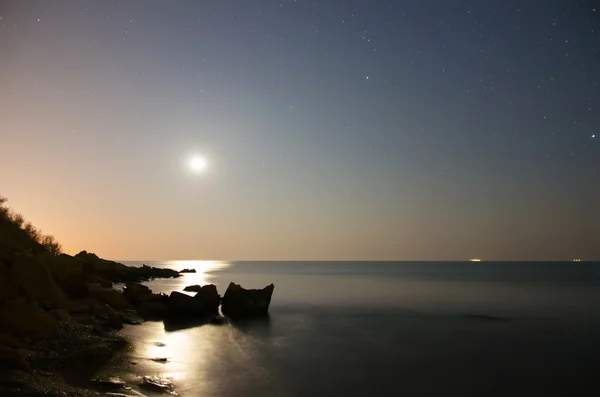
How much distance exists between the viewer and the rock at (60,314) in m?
13.9

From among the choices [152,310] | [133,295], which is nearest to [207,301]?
[152,310]

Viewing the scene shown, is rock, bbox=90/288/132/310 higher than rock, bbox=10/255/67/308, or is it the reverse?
rock, bbox=10/255/67/308

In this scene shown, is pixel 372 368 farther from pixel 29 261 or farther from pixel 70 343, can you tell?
pixel 29 261

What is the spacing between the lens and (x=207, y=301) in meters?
26.4

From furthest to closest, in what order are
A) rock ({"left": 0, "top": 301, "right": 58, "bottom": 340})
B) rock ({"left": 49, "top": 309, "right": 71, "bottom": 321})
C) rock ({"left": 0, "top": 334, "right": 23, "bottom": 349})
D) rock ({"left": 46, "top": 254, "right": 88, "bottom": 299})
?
1. rock ({"left": 46, "top": 254, "right": 88, "bottom": 299})
2. rock ({"left": 49, "top": 309, "right": 71, "bottom": 321})
3. rock ({"left": 0, "top": 301, "right": 58, "bottom": 340})
4. rock ({"left": 0, "top": 334, "right": 23, "bottom": 349})

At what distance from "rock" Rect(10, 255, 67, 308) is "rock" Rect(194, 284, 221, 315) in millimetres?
10836

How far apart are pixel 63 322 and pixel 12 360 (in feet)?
16.3

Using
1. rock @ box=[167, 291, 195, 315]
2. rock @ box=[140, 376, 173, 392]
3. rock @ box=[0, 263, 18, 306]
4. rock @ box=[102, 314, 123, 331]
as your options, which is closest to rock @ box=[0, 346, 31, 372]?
rock @ box=[140, 376, 173, 392]

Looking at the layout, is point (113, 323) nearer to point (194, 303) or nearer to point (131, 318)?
point (131, 318)

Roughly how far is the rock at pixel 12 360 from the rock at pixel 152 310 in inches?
546

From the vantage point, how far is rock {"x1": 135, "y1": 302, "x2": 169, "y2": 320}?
894 inches

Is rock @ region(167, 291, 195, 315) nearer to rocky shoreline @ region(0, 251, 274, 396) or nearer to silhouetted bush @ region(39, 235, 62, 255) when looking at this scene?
rocky shoreline @ region(0, 251, 274, 396)

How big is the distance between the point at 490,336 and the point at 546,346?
3.07 m

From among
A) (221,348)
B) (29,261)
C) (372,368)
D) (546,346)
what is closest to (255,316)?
(221,348)
